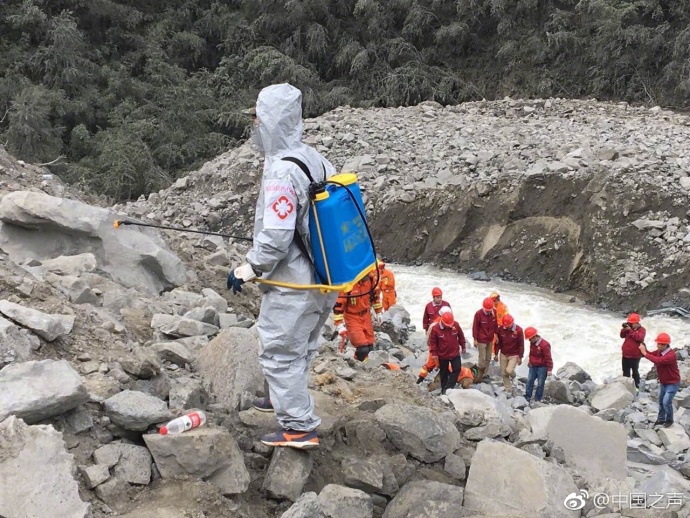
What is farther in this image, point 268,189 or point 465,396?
point 465,396

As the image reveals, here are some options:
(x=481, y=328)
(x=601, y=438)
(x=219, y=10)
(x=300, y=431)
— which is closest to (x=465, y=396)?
(x=601, y=438)

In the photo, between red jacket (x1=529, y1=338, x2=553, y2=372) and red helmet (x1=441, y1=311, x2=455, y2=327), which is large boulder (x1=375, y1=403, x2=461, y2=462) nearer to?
red helmet (x1=441, y1=311, x2=455, y2=327)

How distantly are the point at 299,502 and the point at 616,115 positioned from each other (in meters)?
16.2

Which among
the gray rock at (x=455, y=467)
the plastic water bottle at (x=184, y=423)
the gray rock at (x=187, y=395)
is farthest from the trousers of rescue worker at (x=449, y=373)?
the plastic water bottle at (x=184, y=423)

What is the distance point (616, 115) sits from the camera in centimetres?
1677

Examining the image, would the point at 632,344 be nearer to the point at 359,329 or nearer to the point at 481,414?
the point at 359,329

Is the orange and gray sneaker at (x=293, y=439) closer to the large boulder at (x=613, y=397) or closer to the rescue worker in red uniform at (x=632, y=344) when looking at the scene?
the large boulder at (x=613, y=397)

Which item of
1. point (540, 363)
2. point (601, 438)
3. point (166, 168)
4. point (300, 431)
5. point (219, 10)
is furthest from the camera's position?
point (219, 10)

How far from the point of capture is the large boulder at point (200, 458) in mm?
2871

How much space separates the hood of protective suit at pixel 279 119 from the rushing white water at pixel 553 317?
707 centimetres

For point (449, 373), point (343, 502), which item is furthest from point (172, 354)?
point (449, 373)

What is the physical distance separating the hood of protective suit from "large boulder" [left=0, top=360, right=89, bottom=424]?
1.27 m

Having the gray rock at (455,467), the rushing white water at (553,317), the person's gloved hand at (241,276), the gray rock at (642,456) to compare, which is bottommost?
the rushing white water at (553,317)

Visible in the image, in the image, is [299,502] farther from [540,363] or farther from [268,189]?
[540,363]
